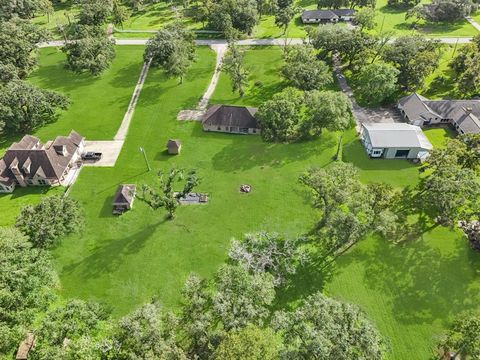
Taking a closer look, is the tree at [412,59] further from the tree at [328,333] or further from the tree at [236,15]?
the tree at [328,333]

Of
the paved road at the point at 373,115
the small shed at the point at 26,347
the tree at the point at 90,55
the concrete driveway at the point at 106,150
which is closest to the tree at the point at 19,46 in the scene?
the tree at the point at 90,55

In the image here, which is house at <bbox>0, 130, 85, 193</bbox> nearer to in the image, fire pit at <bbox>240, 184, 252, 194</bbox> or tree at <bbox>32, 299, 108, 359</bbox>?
tree at <bbox>32, 299, 108, 359</bbox>

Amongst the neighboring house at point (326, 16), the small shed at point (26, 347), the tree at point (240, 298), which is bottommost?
the small shed at point (26, 347)

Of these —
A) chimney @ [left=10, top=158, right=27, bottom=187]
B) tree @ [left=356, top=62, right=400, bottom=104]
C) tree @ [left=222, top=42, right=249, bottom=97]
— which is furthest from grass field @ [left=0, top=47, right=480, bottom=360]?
tree @ [left=222, top=42, right=249, bottom=97]

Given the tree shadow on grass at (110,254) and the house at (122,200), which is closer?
the tree shadow on grass at (110,254)

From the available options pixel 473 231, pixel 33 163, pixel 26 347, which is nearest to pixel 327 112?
pixel 473 231

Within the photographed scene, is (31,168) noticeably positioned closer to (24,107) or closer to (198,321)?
(24,107)
